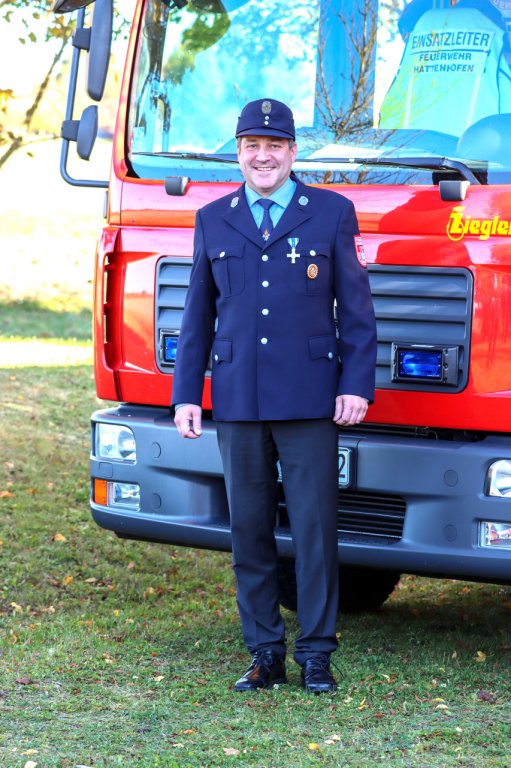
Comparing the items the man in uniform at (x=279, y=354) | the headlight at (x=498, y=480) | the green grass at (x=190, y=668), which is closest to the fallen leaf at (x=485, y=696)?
the green grass at (x=190, y=668)

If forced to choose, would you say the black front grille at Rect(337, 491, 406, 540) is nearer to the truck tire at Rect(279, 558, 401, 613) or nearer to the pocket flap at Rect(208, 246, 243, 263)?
the pocket flap at Rect(208, 246, 243, 263)

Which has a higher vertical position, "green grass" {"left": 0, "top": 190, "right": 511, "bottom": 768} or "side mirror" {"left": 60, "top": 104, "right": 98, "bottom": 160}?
"side mirror" {"left": 60, "top": 104, "right": 98, "bottom": 160}

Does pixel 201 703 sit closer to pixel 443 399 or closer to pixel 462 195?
pixel 443 399

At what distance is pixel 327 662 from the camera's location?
4848 millimetres

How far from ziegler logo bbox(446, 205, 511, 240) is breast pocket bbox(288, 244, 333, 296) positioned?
1.51 ft

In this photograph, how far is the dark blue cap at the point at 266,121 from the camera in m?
4.54

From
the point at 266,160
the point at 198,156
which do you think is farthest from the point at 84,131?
the point at 266,160

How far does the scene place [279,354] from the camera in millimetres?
4605

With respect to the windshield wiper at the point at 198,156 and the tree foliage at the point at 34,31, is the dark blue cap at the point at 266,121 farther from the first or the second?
the tree foliage at the point at 34,31

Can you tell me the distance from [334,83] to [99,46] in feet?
3.19

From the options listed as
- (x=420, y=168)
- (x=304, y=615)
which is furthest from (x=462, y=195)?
(x=304, y=615)

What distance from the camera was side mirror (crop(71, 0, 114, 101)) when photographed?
204 inches

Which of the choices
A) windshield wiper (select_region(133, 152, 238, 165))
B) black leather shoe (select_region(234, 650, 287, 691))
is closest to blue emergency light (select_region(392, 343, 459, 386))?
windshield wiper (select_region(133, 152, 238, 165))

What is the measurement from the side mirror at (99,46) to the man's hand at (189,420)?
1417 mm
